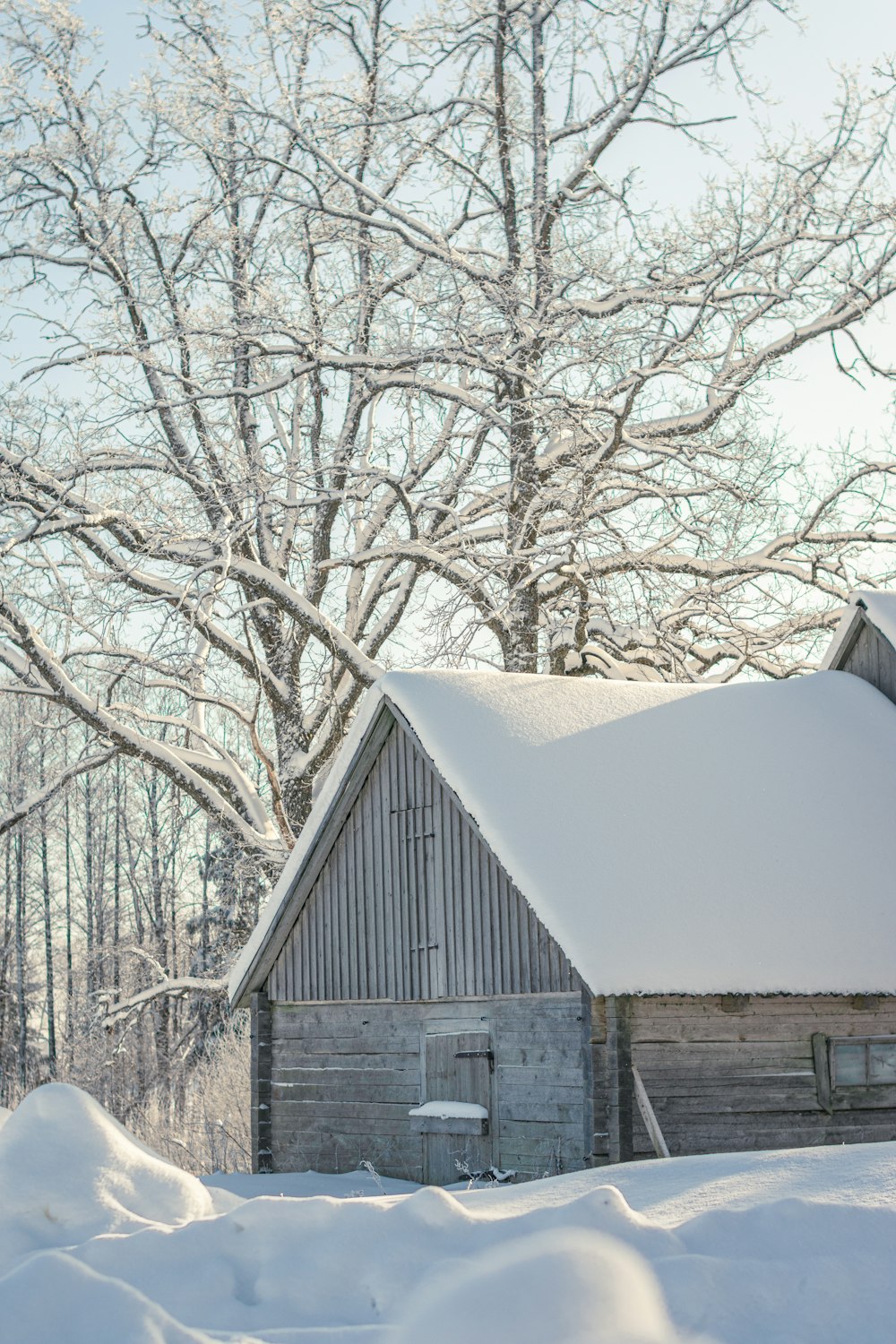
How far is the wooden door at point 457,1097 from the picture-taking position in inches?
515

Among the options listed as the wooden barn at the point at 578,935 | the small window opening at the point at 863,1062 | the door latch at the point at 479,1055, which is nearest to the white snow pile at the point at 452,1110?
the wooden barn at the point at 578,935

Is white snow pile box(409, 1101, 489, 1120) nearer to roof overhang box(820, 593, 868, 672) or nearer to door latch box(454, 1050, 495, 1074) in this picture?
door latch box(454, 1050, 495, 1074)

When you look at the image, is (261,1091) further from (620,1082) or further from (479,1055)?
(620,1082)

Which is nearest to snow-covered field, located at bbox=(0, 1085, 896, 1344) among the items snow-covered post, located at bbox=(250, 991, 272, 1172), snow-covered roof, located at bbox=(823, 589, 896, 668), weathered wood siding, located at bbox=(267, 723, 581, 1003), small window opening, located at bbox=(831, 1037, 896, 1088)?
weathered wood siding, located at bbox=(267, 723, 581, 1003)

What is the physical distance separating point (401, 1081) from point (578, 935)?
3249 millimetres

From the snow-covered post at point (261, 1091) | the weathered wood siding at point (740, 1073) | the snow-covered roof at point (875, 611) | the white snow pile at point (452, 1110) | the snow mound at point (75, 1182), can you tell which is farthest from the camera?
the snow-covered roof at point (875, 611)

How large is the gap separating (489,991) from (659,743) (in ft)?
11.3

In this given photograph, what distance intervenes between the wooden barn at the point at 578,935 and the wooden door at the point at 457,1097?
0.03 metres

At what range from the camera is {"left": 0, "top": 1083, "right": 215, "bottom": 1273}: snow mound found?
21.6ft

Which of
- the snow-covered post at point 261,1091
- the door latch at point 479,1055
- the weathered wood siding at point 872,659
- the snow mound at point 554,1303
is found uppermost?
the weathered wood siding at point 872,659

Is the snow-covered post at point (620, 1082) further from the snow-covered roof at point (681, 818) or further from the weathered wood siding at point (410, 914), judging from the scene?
the weathered wood siding at point (410, 914)

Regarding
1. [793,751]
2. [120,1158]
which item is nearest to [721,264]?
[793,751]

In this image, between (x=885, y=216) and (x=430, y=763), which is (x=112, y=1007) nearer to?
(x=430, y=763)

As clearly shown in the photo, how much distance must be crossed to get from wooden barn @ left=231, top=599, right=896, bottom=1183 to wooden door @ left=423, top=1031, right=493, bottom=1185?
27 millimetres
